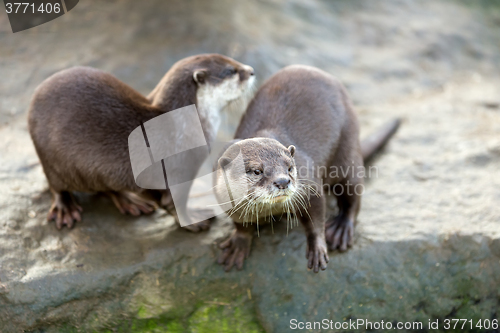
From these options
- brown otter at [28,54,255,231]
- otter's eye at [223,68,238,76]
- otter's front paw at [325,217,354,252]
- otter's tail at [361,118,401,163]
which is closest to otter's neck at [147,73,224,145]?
brown otter at [28,54,255,231]

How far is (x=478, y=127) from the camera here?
4.04 meters

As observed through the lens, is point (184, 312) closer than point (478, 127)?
Yes

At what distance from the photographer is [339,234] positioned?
287 centimetres

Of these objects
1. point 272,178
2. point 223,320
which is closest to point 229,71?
point 272,178

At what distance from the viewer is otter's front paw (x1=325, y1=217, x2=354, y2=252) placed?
284 cm

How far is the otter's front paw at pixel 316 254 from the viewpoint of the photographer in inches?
102

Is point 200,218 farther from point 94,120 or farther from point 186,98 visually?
point 94,120

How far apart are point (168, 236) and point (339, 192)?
112 cm

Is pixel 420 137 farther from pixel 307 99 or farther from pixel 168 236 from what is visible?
pixel 168 236

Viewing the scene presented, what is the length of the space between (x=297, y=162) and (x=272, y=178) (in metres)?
0.42

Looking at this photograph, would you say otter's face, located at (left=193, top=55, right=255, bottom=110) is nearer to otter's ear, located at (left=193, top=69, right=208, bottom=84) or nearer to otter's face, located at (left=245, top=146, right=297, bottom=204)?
otter's ear, located at (left=193, top=69, right=208, bottom=84)

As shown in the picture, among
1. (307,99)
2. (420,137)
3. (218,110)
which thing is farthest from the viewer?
(420,137)

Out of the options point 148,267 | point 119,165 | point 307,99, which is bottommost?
point 148,267

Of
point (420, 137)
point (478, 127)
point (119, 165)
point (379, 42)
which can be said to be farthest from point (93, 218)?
point (379, 42)
